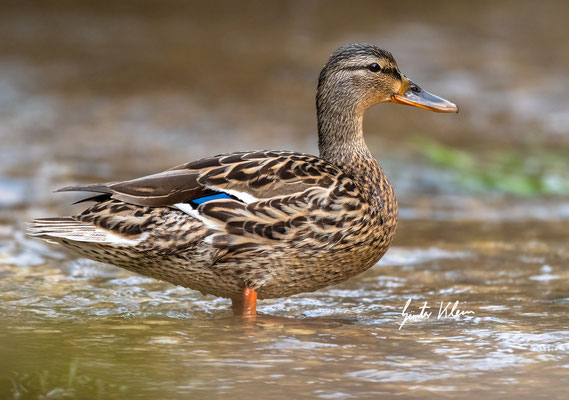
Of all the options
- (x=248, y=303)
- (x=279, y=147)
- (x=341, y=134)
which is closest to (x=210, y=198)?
(x=248, y=303)

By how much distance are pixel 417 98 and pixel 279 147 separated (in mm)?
4460

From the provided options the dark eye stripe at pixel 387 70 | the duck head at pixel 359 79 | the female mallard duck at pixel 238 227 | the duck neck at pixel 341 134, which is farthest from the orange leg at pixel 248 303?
Answer: the dark eye stripe at pixel 387 70

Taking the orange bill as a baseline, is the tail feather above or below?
below

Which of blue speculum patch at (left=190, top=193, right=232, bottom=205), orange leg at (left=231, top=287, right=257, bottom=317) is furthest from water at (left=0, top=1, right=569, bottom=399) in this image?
blue speculum patch at (left=190, top=193, right=232, bottom=205)

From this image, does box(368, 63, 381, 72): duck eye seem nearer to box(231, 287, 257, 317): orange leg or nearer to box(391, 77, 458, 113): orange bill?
box(391, 77, 458, 113): orange bill

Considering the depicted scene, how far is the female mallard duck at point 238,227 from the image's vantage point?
521cm

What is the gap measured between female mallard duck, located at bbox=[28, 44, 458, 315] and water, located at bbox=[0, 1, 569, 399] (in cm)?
28

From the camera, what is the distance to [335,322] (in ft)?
17.3

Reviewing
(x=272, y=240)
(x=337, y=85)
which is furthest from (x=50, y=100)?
(x=272, y=240)

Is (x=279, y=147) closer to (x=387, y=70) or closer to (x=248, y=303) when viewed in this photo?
→ (x=387, y=70)

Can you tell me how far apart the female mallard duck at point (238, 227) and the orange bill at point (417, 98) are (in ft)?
3.33

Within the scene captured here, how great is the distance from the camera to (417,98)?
6.36 meters

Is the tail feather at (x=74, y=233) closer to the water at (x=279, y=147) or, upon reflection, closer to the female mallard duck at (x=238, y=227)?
the female mallard duck at (x=238, y=227)

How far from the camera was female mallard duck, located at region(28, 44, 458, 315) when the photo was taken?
521 centimetres
